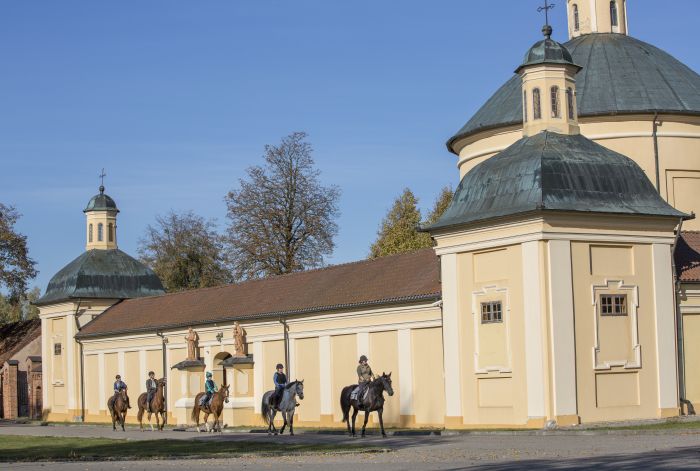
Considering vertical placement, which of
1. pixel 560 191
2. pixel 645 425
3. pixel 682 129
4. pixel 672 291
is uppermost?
pixel 682 129

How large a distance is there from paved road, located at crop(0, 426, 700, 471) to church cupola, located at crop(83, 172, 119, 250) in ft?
129

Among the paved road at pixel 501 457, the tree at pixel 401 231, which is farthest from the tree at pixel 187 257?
the paved road at pixel 501 457

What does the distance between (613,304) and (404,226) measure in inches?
1901

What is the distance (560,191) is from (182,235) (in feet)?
202

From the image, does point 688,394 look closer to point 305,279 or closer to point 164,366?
point 305,279

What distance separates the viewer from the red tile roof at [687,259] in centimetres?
3457

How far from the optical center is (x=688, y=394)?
112 feet

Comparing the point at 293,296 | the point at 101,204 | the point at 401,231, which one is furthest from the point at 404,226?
the point at 293,296

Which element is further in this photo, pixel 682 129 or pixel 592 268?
pixel 682 129

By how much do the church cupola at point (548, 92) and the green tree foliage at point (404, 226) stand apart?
4110cm

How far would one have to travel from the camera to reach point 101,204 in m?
65.1

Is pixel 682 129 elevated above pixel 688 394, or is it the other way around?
pixel 682 129

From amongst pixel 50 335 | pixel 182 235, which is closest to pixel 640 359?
pixel 50 335

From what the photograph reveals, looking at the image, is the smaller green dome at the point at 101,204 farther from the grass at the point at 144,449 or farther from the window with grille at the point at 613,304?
the window with grille at the point at 613,304
